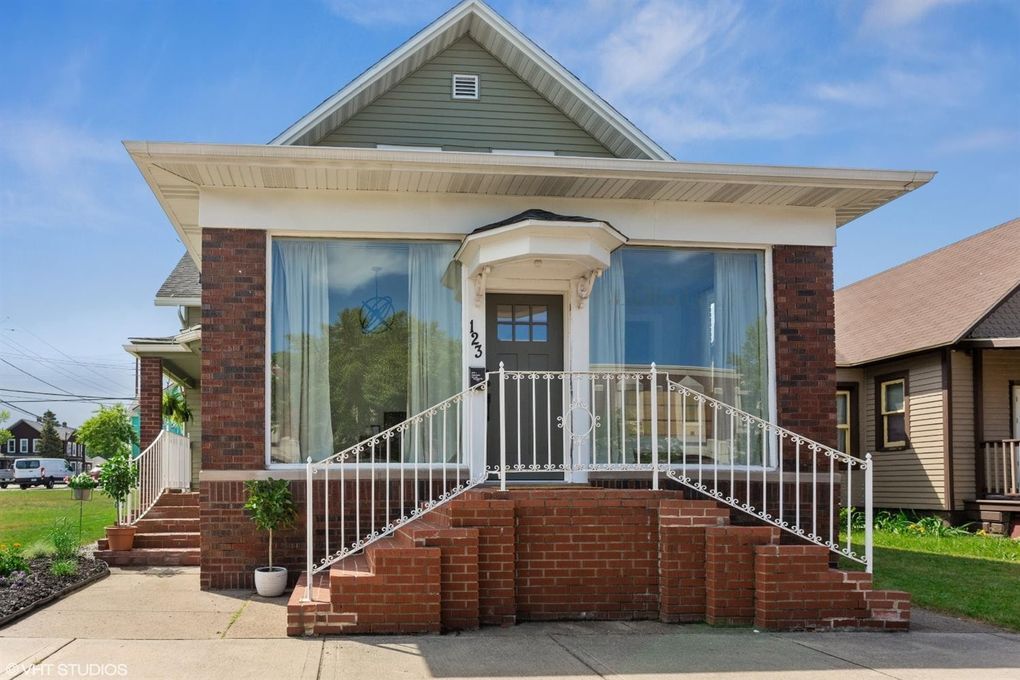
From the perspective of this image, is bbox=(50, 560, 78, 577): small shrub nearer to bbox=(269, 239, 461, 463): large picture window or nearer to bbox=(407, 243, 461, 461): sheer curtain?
bbox=(269, 239, 461, 463): large picture window

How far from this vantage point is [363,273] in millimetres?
9648

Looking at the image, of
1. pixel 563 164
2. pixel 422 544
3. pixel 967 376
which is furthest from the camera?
pixel 967 376

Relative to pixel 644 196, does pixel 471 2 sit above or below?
above

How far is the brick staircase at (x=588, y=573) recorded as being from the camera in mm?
7238

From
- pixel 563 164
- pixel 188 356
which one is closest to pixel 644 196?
pixel 563 164

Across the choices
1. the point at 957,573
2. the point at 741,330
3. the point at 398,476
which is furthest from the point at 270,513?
the point at 957,573

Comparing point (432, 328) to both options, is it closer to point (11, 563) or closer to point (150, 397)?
point (11, 563)

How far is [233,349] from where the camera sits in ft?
30.2

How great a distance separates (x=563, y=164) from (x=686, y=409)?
2691 millimetres

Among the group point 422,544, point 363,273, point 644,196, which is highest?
point 644,196

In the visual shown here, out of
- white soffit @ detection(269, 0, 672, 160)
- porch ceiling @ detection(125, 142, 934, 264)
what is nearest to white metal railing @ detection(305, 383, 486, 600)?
porch ceiling @ detection(125, 142, 934, 264)

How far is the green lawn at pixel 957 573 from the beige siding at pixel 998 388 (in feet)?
7.08

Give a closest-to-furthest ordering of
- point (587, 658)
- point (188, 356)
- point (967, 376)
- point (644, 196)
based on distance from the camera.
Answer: point (587, 658)
point (644, 196)
point (188, 356)
point (967, 376)

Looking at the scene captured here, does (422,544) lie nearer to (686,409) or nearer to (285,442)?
(285,442)
